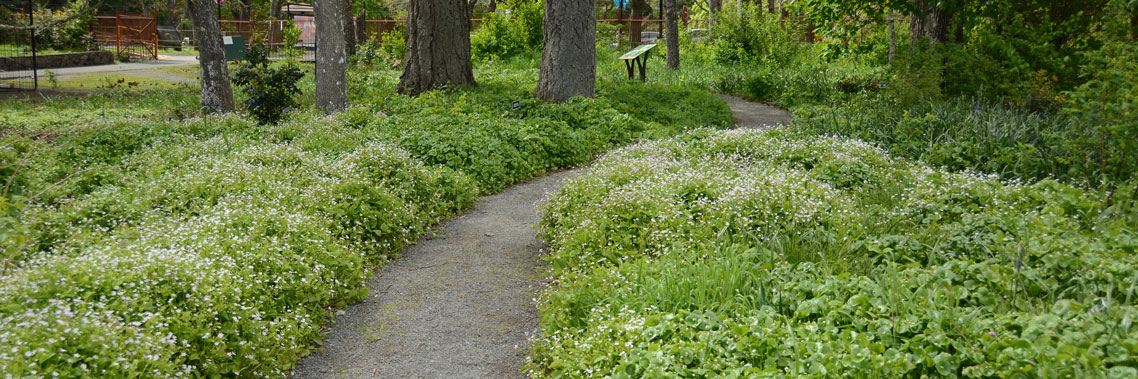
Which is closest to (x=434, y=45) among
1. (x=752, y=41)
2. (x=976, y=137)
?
(x=976, y=137)

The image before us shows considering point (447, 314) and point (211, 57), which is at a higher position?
point (211, 57)

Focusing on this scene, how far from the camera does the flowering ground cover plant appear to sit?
317cm

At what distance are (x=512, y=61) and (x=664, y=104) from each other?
9.49 meters

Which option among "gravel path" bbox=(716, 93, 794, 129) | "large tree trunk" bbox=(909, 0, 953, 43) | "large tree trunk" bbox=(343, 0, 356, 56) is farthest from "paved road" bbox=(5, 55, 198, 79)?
"large tree trunk" bbox=(909, 0, 953, 43)

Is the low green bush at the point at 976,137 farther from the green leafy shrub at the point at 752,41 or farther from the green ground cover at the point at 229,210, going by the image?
the green leafy shrub at the point at 752,41

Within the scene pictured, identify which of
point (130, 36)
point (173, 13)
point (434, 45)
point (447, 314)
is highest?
point (173, 13)

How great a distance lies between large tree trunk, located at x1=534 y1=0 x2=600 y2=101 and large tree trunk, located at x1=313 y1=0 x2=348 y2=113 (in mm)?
3171

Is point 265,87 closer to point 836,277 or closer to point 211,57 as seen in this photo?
point 211,57

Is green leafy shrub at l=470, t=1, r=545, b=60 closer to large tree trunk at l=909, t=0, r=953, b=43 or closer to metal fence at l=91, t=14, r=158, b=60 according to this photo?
large tree trunk at l=909, t=0, r=953, b=43

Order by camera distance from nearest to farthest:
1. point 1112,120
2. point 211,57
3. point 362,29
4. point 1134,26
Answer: point 1112,120
point 1134,26
point 211,57
point 362,29

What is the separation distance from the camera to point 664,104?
13.5 metres

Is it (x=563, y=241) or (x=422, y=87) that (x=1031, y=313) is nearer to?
(x=563, y=241)

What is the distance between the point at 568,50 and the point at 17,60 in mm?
15903

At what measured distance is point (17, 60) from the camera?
760 inches
